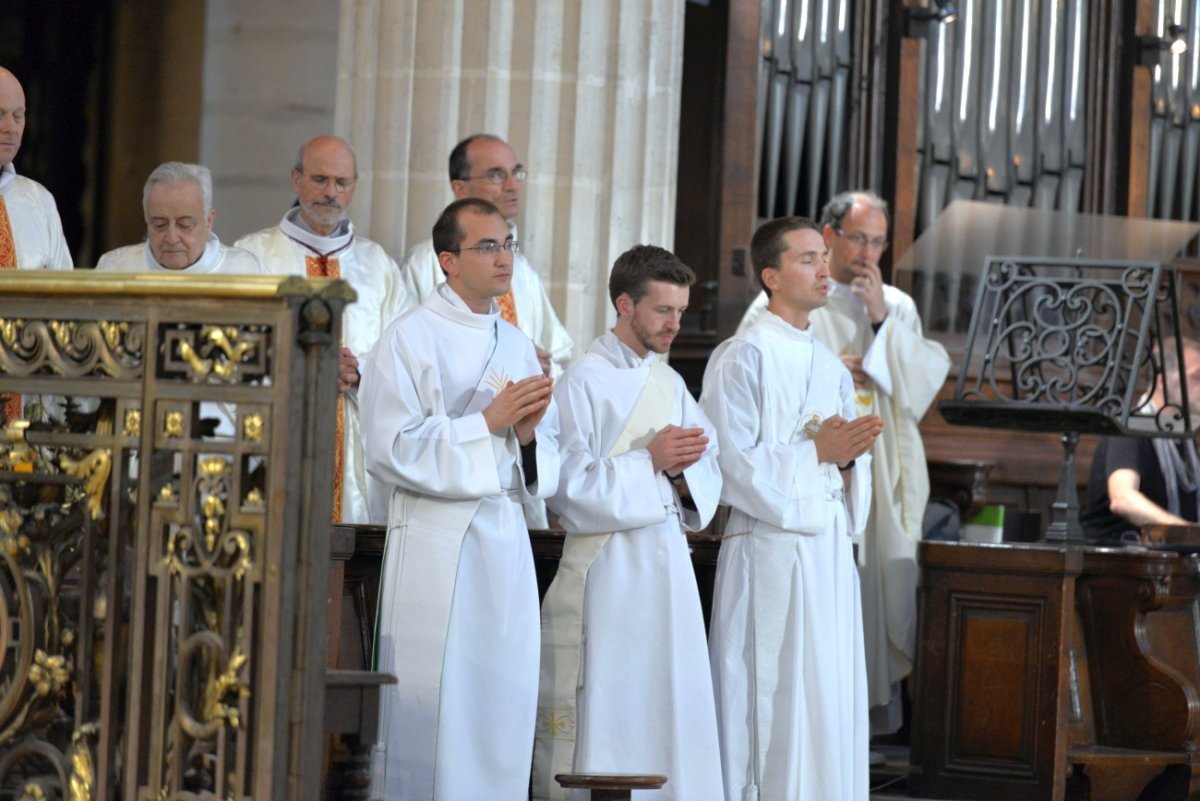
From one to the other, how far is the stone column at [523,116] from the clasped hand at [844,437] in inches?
66.4

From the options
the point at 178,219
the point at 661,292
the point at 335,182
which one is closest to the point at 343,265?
the point at 335,182

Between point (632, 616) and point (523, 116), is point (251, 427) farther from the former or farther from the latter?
point (523, 116)

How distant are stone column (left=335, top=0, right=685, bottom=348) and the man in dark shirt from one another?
84.7 inches

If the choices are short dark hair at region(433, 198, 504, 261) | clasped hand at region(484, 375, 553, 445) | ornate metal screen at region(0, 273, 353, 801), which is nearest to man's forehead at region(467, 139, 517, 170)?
short dark hair at region(433, 198, 504, 261)

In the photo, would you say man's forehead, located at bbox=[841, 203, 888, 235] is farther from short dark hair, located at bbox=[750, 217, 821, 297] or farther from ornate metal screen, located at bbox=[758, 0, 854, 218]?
short dark hair, located at bbox=[750, 217, 821, 297]

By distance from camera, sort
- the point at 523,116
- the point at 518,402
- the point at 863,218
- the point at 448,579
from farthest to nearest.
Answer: the point at 863,218 → the point at 523,116 → the point at 448,579 → the point at 518,402

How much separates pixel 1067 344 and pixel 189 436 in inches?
182

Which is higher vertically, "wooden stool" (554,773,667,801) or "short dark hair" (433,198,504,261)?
"short dark hair" (433,198,504,261)

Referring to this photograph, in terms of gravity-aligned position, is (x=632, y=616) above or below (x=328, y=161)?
below

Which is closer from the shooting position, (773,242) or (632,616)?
(632,616)

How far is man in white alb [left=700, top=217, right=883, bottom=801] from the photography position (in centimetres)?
645

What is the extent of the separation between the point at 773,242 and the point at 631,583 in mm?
1311

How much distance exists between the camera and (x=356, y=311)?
22.7 feet

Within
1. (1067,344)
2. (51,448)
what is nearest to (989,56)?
(1067,344)
